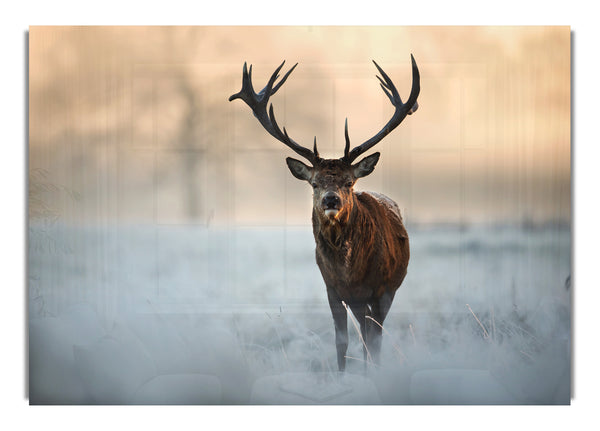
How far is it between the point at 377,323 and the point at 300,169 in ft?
4.02

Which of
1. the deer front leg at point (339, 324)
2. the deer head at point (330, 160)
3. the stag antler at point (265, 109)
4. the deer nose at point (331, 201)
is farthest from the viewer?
the deer front leg at point (339, 324)

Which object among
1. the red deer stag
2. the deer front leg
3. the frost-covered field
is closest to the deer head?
the red deer stag

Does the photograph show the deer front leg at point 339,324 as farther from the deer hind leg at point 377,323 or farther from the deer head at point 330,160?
the deer head at point 330,160

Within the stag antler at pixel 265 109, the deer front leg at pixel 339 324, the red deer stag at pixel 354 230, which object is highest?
the stag antler at pixel 265 109

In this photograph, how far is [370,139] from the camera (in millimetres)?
4828

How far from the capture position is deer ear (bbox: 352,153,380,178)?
4.77m

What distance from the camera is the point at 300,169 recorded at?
4.79m

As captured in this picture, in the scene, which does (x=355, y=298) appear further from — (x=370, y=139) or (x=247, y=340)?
(x=370, y=139)

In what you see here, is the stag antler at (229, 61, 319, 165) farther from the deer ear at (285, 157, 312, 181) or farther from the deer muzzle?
the deer muzzle

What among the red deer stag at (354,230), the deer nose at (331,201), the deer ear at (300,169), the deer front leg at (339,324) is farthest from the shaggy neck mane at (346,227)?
the deer front leg at (339,324)

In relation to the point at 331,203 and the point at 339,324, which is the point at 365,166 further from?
the point at 339,324

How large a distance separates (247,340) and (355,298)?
82cm

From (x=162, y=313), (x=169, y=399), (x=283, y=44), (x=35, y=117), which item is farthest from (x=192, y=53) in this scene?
(x=169, y=399)

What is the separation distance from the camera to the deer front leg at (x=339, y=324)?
193 inches
